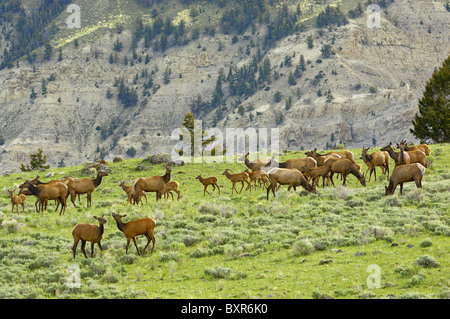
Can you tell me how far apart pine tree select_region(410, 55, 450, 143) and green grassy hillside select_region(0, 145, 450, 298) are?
135 ft

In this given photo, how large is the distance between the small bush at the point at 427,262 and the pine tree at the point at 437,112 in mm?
54738

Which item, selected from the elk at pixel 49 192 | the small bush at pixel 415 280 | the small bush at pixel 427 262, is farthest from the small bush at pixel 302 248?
the elk at pixel 49 192

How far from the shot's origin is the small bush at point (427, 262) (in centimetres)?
1554

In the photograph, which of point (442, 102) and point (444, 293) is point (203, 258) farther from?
Answer: point (442, 102)

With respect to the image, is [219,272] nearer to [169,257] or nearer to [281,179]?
[169,257]

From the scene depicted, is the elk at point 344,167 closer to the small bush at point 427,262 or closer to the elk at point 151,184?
the elk at point 151,184

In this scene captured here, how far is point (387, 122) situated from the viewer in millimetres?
175125

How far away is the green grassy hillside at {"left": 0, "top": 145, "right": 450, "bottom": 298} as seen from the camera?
50.5ft

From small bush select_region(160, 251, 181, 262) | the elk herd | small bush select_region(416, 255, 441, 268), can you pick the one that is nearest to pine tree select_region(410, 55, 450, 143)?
the elk herd

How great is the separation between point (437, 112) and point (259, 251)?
55549mm
